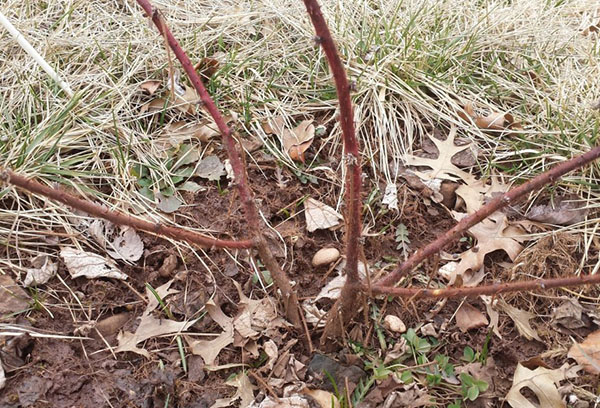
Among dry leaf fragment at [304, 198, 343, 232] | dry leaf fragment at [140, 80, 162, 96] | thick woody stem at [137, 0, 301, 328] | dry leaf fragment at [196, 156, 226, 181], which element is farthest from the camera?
dry leaf fragment at [140, 80, 162, 96]

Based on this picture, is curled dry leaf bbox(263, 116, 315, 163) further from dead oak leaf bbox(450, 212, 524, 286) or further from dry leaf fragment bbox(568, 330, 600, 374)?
dry leaf fragment bbox(568, 330, 600, 374)

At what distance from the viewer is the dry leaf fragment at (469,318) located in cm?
182

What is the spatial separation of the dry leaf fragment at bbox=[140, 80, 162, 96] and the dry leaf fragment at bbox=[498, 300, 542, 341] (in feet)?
5.33

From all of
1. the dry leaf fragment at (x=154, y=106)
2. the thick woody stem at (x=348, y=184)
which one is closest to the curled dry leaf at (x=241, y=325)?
the thick woody stem at (x=348, y=184)

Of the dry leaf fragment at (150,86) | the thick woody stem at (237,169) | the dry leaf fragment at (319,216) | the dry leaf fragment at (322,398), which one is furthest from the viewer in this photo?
the dry leaf fragment at (150,86)

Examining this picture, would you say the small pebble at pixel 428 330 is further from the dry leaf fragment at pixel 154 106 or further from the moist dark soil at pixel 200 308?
the dry leaf fragment at pixel 154 106

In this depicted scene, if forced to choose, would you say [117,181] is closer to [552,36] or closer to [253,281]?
[253,281]

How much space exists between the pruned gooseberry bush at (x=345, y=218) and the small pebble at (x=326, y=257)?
9.4 inches

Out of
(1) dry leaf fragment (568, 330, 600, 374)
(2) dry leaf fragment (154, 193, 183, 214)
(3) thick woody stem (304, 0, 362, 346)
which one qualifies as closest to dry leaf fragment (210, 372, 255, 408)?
(3) thick woody stem (304, 0, 362, 346)

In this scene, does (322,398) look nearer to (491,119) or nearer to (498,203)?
(498,203)

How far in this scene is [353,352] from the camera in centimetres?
176

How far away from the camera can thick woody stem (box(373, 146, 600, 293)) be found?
1230 millimetres

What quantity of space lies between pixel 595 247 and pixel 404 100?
37.3 inches

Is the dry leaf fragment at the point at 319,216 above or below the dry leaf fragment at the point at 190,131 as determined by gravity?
below
